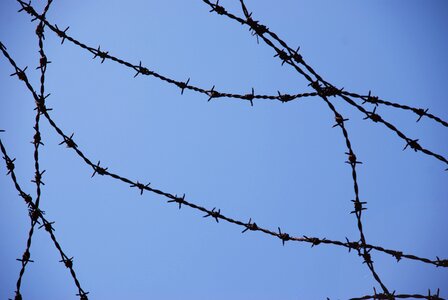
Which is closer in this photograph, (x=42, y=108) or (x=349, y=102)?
(x=349, y=102)

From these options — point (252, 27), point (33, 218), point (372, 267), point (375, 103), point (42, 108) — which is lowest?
point (372, 267)

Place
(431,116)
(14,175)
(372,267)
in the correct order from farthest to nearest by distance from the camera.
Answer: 1. (14,175)
2. (431,116)
3. (372,267)

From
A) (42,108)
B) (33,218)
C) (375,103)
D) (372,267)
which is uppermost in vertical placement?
(42,108)

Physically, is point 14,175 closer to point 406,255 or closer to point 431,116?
point 406,255

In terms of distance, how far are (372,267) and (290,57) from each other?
4.17ft

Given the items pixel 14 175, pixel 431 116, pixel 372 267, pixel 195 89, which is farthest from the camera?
pixel 195 89

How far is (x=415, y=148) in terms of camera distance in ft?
7.54

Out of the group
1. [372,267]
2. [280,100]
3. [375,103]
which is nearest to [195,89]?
[280,100]

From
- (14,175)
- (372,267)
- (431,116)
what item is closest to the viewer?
(372,267)

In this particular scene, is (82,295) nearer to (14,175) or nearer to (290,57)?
(14,175)

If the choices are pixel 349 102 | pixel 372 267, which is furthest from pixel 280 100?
pixel 372 267

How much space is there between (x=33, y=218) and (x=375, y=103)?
2.26 meters

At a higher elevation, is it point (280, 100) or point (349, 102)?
point (280, 100)

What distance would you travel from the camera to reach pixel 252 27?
237 centimetres
